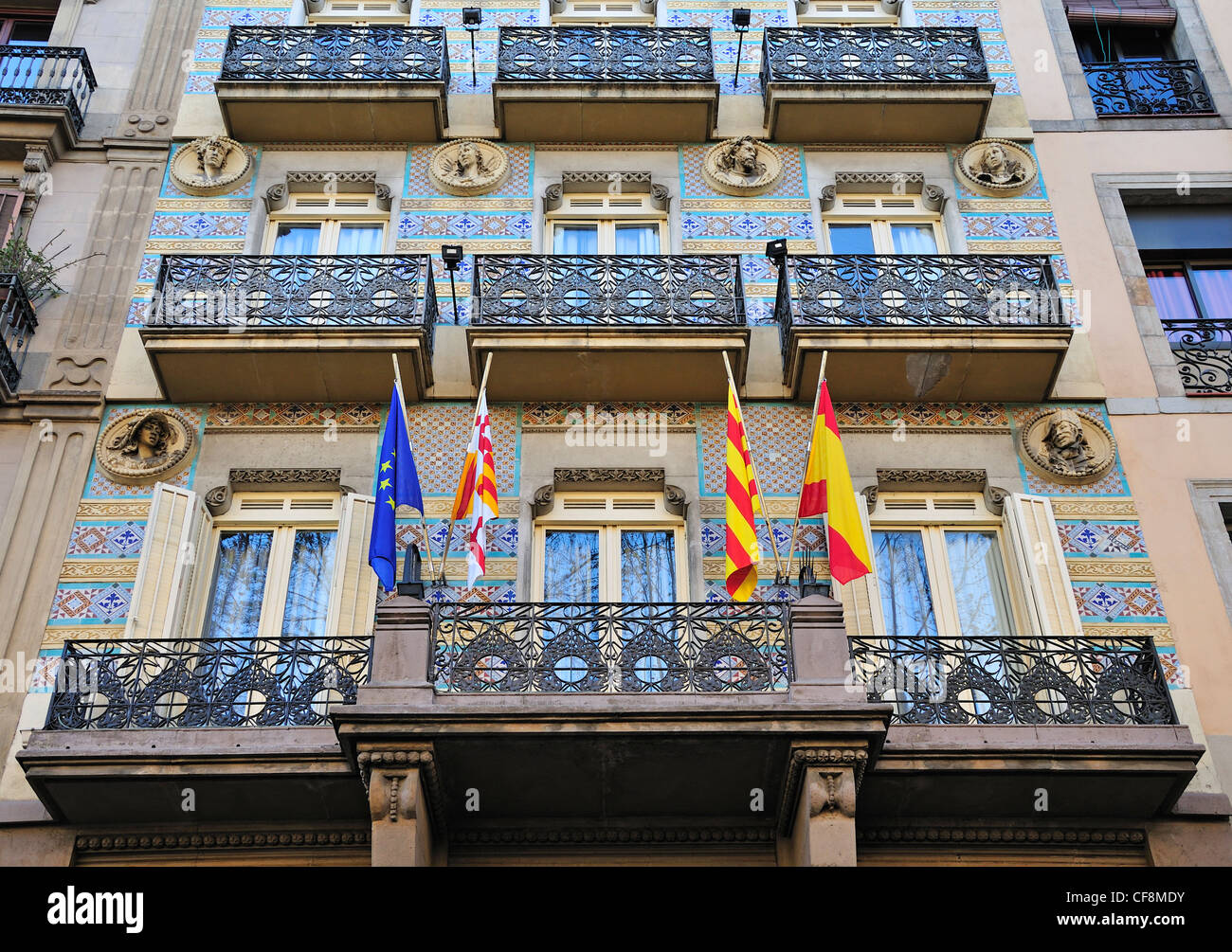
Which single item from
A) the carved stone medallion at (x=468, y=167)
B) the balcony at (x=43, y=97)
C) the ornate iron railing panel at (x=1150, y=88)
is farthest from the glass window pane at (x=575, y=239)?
the ornate iron railing panel at (x=1150, y=88)

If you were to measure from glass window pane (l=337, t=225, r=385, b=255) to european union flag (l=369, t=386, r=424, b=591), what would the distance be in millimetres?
3713

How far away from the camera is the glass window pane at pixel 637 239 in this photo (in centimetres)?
1626

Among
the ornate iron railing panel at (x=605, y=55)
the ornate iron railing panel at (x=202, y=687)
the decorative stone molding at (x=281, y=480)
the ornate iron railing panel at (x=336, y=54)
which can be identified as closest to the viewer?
the ornate iron railing panel at (x=202, y=687)

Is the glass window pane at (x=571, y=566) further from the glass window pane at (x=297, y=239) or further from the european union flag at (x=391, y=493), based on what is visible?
the glass window pane at (x=297, y=239)

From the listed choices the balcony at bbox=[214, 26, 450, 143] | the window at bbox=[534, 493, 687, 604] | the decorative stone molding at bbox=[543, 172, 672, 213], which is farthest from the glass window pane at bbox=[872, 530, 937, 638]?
the balcony at bbox=[214, 26, 450, 143]

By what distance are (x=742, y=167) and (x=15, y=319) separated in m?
8.13

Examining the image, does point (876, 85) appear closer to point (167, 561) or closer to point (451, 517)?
point (451, 517)

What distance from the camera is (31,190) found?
1614 cm

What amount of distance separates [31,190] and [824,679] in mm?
10793

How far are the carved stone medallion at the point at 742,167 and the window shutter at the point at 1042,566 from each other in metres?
5.00

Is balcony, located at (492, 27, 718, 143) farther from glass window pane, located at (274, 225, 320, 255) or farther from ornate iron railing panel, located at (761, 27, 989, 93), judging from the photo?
glass window pane, located at (274, 225, 320, 255)

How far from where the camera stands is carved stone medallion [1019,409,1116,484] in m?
14.0
